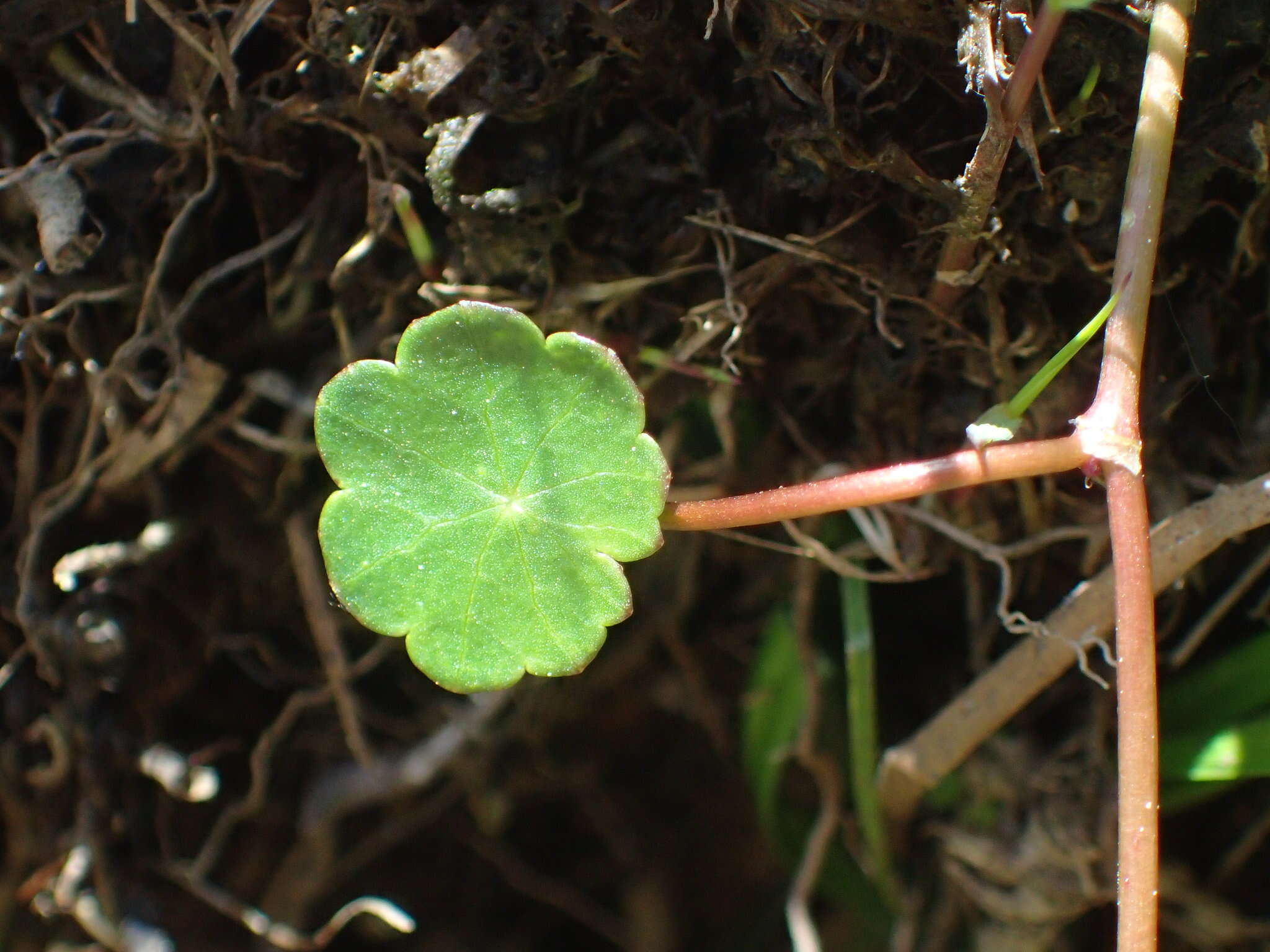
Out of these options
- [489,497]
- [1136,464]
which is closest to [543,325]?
[489,497]

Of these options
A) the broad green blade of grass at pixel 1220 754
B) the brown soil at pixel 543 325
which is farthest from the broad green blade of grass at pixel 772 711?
the broad green blade of grass at pixel 1220 754

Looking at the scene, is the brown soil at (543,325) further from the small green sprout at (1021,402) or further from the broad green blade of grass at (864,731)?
the small green sprout at (1021,402)

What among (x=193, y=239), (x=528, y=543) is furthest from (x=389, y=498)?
(x=193, y=239)

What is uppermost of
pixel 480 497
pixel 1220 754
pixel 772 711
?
pixel 480 497

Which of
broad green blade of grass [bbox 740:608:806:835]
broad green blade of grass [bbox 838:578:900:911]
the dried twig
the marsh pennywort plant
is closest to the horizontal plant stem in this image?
the marsh pennywort plant

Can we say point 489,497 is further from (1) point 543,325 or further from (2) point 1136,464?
(2) point 1136,464

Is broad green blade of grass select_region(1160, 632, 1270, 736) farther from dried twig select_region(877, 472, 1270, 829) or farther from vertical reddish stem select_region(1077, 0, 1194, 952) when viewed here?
vertical reddish stem select_region(1077, 0, 1194, 952)

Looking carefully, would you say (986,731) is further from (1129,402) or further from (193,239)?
(193,239)
